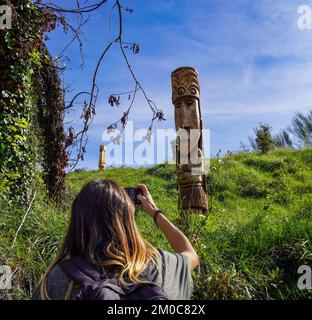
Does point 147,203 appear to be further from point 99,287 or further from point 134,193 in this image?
point 99,287

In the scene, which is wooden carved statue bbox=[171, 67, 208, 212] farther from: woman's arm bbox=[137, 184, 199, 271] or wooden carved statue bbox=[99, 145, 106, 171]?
wooden carved statue bbox=[99, 145, 106, 171]

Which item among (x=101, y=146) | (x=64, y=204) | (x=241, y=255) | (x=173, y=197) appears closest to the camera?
(x=241, y=255)

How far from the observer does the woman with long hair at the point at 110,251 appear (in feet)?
6.70

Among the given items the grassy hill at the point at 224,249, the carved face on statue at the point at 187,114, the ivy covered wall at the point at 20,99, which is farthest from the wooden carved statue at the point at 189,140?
the ivy covered wall at the point at 20,99

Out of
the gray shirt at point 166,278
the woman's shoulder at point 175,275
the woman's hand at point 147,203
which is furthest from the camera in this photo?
the woman's hand at point 147,203

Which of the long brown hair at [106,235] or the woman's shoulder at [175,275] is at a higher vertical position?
the long brown hair at [106,235]

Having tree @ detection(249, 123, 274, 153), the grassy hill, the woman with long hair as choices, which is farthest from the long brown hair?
tree @ detection(249, 123, 274, 153)

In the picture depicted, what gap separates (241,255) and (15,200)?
3.37 meters

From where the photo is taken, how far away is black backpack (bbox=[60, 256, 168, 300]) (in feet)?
6.17

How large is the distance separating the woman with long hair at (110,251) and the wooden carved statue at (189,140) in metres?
3.42

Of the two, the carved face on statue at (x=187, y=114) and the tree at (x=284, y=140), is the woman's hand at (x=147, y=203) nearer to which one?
the carved face on statue at (x=187, y=114)

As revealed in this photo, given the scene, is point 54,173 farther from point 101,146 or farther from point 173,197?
point 101,146
